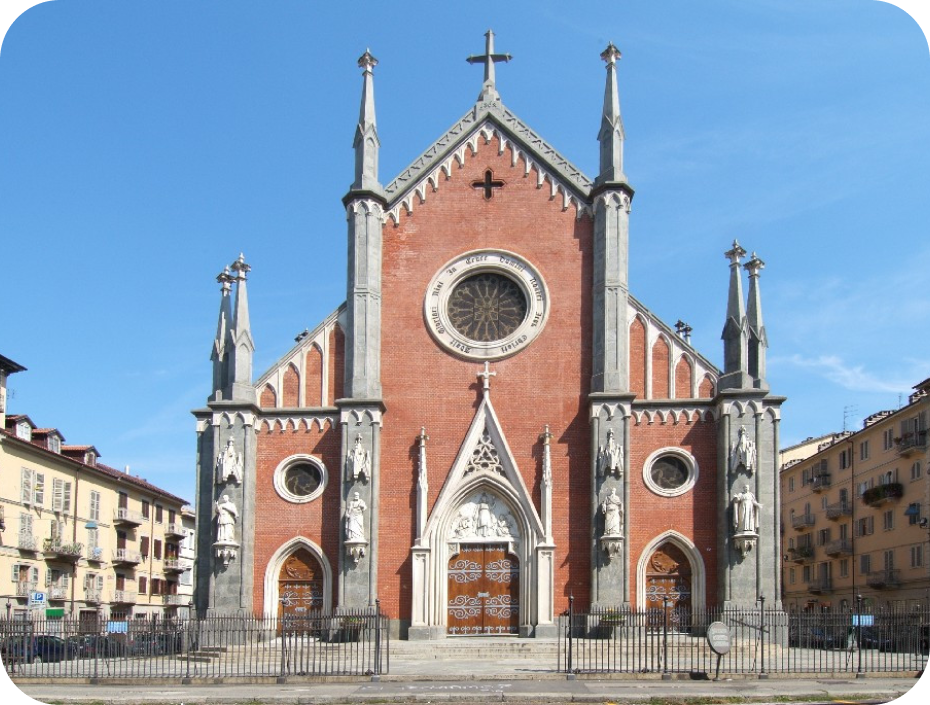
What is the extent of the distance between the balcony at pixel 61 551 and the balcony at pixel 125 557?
17.8ft

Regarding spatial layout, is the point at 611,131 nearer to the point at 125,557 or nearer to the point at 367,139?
the point at 367,139

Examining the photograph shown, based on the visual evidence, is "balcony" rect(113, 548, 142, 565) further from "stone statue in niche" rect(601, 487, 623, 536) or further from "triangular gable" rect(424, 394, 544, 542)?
"stone statue in niche" rect(601, 487, 623, 536)

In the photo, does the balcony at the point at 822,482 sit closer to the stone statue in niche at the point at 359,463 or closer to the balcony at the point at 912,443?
the balcony at the point at 912,443

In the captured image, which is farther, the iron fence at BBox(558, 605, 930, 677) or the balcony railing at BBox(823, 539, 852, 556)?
the balcony railing at BBox(823, 539, 852, 556)

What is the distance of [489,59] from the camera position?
4044cm

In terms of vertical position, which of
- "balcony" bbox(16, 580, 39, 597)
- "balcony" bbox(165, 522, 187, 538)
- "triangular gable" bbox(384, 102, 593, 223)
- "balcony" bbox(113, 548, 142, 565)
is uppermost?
"triangular gable" bbox(384, 102, 593, 223)

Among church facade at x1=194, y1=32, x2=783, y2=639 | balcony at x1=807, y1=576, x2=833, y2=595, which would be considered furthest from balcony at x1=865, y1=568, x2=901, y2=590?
church facade at x1=194, y1=32, x2=783, y2=639

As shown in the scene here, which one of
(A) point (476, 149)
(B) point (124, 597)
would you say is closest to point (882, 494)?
(A) point (476, 149)

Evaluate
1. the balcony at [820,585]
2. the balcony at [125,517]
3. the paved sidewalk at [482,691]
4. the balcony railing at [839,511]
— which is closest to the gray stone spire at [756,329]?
the paved sidewalk at [482,691]

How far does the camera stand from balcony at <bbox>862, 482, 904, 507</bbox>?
57875 mm

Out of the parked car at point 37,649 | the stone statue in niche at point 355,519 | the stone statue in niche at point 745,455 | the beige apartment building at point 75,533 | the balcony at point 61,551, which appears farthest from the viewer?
the balcony at point 61,551

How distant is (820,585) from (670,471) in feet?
120

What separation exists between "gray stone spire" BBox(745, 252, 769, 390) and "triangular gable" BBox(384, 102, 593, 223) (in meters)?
5.76

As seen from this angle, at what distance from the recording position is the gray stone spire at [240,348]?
122 feet
